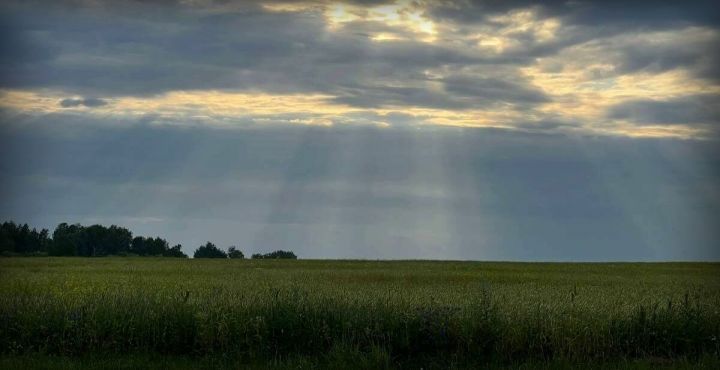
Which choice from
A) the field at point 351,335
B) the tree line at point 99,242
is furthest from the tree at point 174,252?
the field at point 351,335

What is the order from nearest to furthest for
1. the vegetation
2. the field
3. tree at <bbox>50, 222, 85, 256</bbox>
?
the field → tree at <bbox>50, 222, 85, 256</bbox> → the vegetation

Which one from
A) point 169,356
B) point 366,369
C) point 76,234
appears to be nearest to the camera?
point 366,369

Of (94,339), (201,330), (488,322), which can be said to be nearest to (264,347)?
(201,330)

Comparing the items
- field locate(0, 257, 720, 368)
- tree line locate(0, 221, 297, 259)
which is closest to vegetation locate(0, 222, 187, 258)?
tree line locate(0, 221, 297, 259)

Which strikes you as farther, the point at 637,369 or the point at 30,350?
the point at 30,350

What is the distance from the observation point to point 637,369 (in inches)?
552

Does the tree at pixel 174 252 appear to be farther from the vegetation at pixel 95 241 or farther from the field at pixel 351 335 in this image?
the field at pixel 351 335

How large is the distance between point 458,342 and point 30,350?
8.97m

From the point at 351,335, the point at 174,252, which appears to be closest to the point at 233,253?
the point at 174,252

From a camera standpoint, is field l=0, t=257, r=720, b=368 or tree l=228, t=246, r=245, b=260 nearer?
field l=0, t=257, r=720, b=368

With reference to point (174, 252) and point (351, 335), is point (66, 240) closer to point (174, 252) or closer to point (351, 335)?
point (174, 252)

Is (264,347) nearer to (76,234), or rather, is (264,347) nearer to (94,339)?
(94,339)

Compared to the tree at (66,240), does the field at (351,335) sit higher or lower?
lower

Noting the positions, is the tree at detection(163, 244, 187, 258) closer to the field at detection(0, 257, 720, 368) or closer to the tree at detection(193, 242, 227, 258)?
the tree at detection(193, 242, 227, 258)
